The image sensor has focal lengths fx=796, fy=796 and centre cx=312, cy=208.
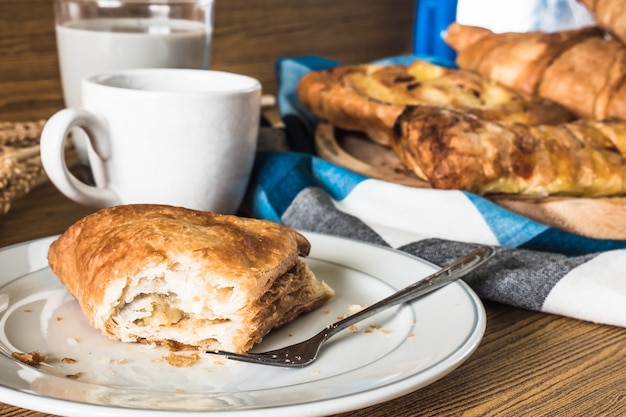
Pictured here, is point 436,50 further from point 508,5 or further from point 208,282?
point 208,282

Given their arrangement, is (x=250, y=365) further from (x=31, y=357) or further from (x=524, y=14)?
(x=524, y=14)

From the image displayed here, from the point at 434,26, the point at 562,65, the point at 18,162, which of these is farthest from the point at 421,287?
the point at 434,26

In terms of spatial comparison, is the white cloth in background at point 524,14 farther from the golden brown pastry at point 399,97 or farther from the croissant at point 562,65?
the golden brown pastry at point 399,97

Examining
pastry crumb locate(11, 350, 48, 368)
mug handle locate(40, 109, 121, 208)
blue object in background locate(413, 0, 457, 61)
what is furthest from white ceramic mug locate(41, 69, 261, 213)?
blue object in background locate(413, 0, 457, 61)

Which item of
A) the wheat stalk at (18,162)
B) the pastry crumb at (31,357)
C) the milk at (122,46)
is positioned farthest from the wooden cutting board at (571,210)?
the pastry crumb at (31,357)

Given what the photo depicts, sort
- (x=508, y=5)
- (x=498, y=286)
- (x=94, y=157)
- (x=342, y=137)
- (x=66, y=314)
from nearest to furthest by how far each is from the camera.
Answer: (x=66, y=314)
(x=498, y=286)
(x=94, y=157)
(x=342, y=137)
(x=508, y=5)

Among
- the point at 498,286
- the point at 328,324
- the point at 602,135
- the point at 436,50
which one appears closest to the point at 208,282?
the point at 328,324

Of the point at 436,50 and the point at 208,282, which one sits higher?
the point at 208,282
